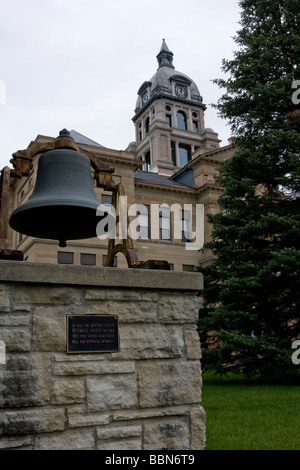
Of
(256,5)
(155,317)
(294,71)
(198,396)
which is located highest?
(256,5)

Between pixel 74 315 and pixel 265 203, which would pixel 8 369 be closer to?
pixel 74 315

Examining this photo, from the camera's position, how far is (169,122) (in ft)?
263

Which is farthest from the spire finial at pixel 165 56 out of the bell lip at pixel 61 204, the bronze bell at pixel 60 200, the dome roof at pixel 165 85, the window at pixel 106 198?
the bell lip at pixel 61 204

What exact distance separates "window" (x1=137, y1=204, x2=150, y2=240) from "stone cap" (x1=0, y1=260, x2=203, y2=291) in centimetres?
2888

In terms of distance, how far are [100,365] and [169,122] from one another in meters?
79.6

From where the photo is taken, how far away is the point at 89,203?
4289 mm

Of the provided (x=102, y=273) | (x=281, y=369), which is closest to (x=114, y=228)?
(x=102, y=273)

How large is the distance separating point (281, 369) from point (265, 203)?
5514mm

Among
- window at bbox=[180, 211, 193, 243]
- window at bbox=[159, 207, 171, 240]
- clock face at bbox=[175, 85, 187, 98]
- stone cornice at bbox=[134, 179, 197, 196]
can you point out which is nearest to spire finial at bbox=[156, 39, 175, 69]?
clock face at bbox=[175, 85, 187, 98]

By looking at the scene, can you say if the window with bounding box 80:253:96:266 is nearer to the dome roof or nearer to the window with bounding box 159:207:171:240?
the window with bounding box 159:207:171:240

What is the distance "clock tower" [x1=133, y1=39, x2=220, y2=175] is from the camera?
73250 millimetres

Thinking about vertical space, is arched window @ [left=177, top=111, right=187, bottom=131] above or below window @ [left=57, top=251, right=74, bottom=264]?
above

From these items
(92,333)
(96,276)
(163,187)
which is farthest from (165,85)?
(92,333)

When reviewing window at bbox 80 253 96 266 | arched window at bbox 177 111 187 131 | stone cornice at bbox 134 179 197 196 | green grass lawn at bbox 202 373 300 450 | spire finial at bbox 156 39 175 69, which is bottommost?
green grass lawn at bbox 202 373 300 450
